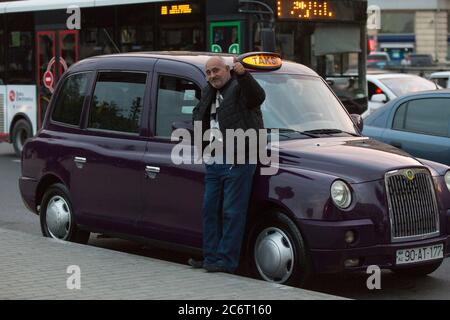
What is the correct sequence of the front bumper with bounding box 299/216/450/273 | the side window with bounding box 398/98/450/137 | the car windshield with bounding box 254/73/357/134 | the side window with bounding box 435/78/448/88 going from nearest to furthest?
the front bumper with bounding box 299/216/450/273 < the car windshield with bounding box 254/73/357/134 < the side window with bounding box 398/98/450/137 < the side window with bounding box 435/78/448/88

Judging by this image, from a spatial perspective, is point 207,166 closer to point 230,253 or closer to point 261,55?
point 230,253

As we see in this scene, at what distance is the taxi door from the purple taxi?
11 millimetres

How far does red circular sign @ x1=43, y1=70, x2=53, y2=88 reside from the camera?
18578mm

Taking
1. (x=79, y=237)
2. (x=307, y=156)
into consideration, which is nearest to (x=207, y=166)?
(x=307, y=156)

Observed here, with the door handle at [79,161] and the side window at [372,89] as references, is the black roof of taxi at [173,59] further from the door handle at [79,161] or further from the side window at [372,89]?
the side window at [372,89]

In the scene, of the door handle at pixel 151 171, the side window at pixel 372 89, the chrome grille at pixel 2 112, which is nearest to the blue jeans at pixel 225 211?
the door handle at pixel 151 171

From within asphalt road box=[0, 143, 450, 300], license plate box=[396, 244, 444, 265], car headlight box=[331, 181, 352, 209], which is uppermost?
car headlight box=[331, 181, 352, 209]

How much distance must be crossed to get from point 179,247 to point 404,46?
5411 cm

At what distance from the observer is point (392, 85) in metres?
19.9

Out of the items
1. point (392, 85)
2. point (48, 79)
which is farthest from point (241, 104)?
point (392, 85)

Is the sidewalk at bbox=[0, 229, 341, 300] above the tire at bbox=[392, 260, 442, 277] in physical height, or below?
above

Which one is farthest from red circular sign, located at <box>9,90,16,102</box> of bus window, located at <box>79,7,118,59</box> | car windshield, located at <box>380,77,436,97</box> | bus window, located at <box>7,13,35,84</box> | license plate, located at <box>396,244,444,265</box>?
license plate, located at <box>396,244,444,265</box>

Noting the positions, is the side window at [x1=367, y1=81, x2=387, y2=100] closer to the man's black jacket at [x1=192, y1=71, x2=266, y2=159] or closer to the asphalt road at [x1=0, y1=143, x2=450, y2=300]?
the asphalt road at [x1=0, y1=143, x2=450, y2=300]

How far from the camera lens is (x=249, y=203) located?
750 centimetres
